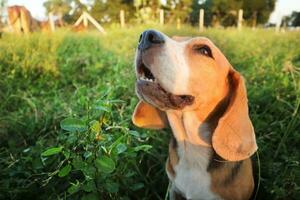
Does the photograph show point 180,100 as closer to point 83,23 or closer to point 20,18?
point 20,18

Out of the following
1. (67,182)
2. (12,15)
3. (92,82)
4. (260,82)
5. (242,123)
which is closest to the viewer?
(242,123)

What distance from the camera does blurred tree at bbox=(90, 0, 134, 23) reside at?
30375mm

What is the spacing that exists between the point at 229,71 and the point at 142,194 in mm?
1336

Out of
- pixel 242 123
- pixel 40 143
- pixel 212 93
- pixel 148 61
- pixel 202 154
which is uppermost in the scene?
pixel 148 61

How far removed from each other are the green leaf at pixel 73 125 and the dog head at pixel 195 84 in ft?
1.24

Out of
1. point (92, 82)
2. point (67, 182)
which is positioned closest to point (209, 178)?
point (67, 182)

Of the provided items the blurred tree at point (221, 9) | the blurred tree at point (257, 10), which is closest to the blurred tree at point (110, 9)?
the blurred tree at point (221, 9)

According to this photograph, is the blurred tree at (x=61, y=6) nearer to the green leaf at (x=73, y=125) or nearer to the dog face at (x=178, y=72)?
the dog face at (x=178, y=72)

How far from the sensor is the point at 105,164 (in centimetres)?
216

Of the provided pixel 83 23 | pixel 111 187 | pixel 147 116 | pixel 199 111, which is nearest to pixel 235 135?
pixel 199 111

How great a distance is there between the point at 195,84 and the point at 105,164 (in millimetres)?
716

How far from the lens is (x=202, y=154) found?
2572mm

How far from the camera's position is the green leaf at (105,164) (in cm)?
215

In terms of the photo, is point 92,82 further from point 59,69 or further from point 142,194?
point 142,194
